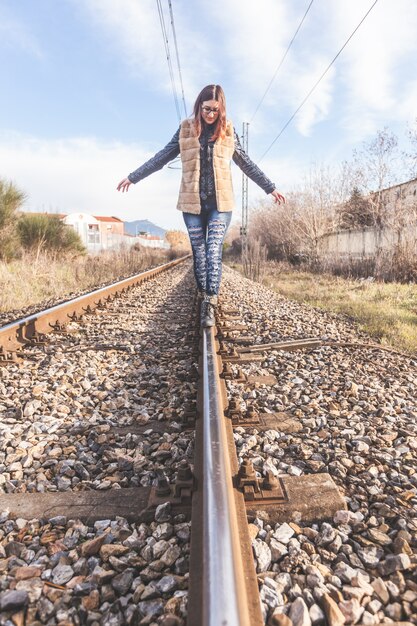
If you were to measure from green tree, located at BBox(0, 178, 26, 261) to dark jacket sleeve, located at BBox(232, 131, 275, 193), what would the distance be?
1050 centimetres

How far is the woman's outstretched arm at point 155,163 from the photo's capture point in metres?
4.05

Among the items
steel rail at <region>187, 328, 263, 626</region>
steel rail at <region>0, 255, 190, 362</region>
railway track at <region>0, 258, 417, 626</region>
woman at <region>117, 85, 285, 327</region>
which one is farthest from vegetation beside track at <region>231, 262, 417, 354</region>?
steel rail at <region>0, 255, 190, 362</region>

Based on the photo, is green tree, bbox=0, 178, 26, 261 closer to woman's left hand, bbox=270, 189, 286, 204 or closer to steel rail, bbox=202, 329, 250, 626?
woman's left hand, bbox=270, 189, 286, 204

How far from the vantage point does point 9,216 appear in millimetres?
13031

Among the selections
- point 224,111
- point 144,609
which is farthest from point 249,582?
point 224,111

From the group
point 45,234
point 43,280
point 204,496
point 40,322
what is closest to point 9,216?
point 45,234

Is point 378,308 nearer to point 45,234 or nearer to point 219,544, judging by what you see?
point 219,544

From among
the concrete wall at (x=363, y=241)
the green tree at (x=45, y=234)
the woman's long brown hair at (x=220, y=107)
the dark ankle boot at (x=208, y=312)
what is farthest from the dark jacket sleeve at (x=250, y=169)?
the green tree at (x=45, y=234)

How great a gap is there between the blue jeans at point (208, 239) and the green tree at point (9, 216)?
1034 centimetres

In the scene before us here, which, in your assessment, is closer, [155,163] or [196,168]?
[196,168]

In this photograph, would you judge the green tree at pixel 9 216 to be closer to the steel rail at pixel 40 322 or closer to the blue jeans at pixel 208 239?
the steel rail at pixel 40 322

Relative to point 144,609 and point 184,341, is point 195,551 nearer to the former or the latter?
point 144,609

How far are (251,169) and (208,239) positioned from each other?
0.91 m

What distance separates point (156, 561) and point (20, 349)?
9.72ft
